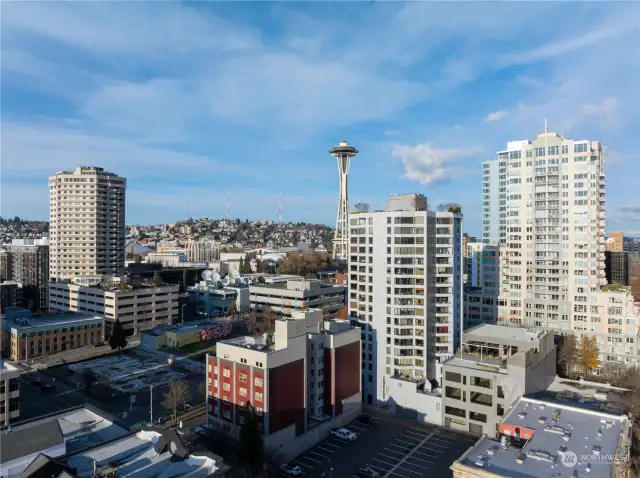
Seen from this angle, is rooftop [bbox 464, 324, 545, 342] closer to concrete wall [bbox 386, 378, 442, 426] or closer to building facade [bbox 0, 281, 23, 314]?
concrete wall [bbox 386, 378, 442, 426]

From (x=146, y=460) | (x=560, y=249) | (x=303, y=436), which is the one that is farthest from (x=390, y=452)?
(x=560, y=249)

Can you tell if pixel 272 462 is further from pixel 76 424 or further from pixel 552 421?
pixel 552 421

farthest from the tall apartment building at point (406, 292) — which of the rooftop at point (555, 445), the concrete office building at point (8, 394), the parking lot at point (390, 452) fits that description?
the concrete office building at point (8, 394)

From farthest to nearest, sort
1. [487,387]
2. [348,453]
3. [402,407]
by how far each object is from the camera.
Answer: [402,407]
[487,387]
[348,453]

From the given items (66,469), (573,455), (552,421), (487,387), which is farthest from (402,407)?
(66,469)

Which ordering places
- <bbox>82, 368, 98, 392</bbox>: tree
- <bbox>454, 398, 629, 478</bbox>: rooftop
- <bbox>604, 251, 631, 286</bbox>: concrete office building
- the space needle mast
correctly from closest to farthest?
<bbox>454, 398, 629, 478</bbox>: rooftop → <bbox>82, 368, 98, 392</bbox>: tree → <bbox>604, 251, 631, 286</bbox>: concrete office building → the space needle mast

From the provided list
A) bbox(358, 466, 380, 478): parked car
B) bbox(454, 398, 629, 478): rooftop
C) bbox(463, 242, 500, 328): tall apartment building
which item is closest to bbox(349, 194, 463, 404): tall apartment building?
bbox(358, 466, 380, 478): parked car

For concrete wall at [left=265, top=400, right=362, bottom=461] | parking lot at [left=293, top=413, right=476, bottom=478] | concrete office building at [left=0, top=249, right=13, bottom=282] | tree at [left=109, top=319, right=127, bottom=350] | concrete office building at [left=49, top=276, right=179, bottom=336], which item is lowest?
parking lot at [left=293, top=413, right=476, bottom=478]

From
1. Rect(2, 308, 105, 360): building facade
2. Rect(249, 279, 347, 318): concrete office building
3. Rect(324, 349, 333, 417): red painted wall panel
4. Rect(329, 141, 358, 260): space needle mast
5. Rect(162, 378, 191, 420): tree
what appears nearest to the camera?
Rect(324, 349, 333, 417): red painted wall panel
